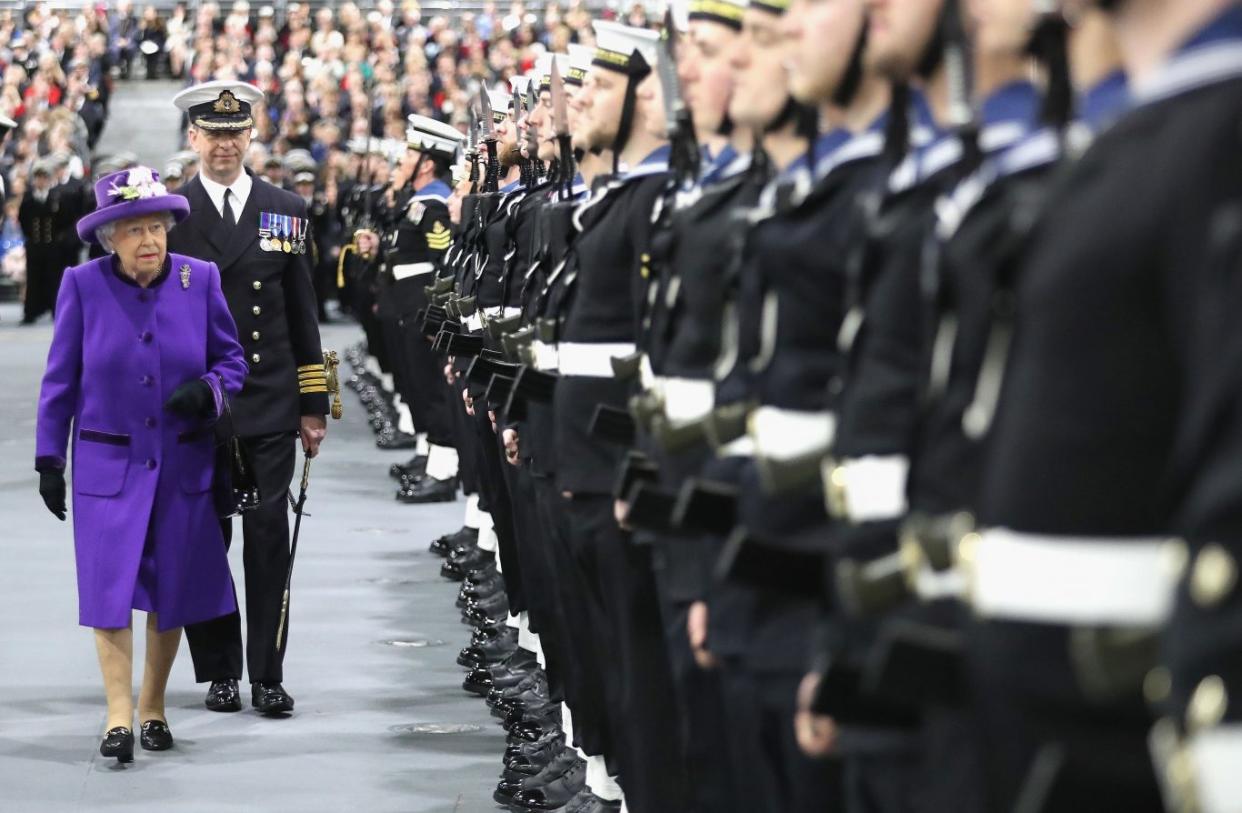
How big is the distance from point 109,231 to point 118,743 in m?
1.36

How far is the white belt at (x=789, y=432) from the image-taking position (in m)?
2.89

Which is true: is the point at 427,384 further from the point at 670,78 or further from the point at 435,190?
the point at 670,78

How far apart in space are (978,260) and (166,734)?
14.5 ft

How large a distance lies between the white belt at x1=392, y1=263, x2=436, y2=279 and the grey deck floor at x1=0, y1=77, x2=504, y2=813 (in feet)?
5.28

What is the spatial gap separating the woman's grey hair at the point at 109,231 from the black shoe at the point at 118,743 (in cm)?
129

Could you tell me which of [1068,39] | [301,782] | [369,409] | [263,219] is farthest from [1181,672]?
[369,409]

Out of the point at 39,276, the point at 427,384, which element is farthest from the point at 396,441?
the point at 39,276

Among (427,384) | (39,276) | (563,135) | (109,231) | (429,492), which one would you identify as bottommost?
(39,276)

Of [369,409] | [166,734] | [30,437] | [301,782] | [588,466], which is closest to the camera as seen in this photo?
[588,466]

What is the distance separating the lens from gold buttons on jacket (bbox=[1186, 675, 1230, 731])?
1.58m

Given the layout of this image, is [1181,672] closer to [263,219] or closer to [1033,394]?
[1033,394]

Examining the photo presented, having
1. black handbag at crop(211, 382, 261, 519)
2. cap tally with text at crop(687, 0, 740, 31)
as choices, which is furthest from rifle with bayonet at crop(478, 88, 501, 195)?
cap tally with text at crop(687, 0, 740, 31)

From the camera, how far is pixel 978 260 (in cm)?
209

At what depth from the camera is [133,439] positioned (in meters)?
5.96
